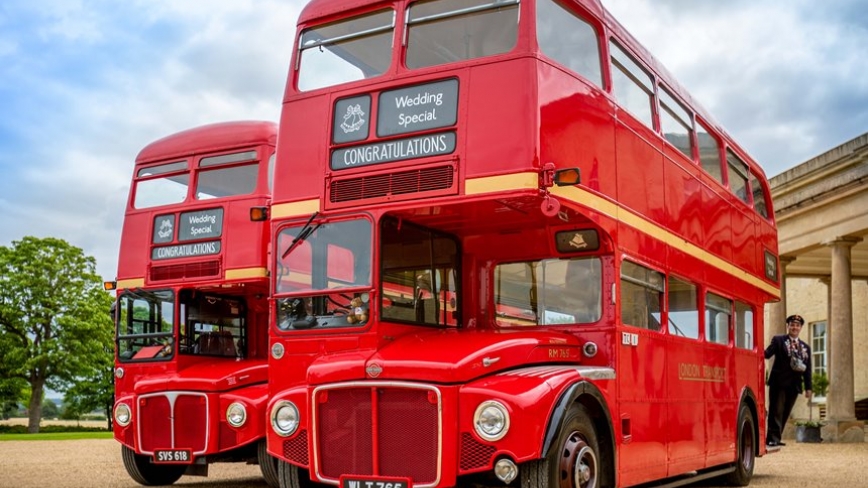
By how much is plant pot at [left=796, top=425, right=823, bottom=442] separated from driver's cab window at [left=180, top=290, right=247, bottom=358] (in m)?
16.2

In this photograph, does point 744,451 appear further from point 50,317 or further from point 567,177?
point 50,317

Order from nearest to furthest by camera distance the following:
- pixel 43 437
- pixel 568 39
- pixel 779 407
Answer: pixel 568 39
pixel 779 407
pixel 43 437

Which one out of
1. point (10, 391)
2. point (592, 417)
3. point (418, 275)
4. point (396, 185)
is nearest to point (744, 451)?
point (592, 417)

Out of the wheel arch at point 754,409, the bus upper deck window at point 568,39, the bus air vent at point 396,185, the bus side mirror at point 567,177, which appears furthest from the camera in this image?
the wheel arch at point 754,409

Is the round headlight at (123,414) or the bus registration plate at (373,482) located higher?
the round headlight at (123,414)

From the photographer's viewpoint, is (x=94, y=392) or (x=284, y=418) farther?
(x=94, y=392)

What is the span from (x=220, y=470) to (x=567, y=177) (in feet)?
33.7

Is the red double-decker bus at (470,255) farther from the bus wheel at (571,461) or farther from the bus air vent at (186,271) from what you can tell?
the bus air vent at (186,271)

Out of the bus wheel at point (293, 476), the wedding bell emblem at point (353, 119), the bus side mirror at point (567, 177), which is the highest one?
the wedding bell emblem at point (353, 119)

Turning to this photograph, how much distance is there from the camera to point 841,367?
83.0 feet

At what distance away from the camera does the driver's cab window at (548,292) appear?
8.80 metres

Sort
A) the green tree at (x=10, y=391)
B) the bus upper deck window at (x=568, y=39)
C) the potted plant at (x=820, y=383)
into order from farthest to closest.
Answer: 1. the green tree at (x=10, y=391)
2. the potted plant at (x=820, y=383)
3. the bus upper deck window at (x=568, y=39)

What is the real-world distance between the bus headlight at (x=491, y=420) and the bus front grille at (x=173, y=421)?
5.23 m

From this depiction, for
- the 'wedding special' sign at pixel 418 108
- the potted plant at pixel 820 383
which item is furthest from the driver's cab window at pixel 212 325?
the potted plant at pixel 820 383
